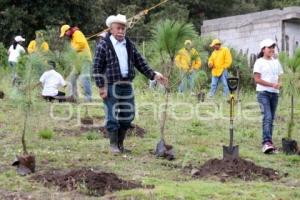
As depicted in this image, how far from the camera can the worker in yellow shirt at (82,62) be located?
12.0m

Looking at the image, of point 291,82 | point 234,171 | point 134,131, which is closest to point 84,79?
point 134,131

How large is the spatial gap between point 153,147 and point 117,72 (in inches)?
59.4

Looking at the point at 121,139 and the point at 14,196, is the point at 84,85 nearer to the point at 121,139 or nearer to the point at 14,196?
Result: the point at 121,139

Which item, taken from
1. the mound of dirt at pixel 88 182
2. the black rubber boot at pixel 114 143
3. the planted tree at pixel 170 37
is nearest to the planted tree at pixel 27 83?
the mound of dirt at pixel 88 182

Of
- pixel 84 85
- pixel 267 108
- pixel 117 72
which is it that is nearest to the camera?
pixel 117 72

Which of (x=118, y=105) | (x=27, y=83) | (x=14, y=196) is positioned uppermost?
(x=27, y=83)

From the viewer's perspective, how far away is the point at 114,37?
28.5 ft

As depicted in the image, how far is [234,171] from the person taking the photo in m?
7.59

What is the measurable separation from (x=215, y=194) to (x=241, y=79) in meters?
14.9

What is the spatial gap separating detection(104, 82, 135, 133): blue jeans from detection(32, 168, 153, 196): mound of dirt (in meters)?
1.80

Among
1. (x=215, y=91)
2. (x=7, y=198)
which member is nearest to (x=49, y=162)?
(x=7, y=198)

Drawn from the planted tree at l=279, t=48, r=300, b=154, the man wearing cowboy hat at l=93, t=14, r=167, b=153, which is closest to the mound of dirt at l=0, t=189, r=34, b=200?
the man wearing cowboy hat at l=93, t=14, r=167, b=153

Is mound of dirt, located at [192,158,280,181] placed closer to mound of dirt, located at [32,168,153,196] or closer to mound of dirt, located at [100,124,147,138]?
mound of dirt, located at [32,168,153,196]

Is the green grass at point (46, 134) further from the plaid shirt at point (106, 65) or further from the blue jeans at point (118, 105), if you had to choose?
the plaid shirt at point (106, 65)
